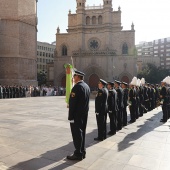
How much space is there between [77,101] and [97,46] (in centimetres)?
4435

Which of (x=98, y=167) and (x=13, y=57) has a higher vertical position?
(x=13, y=57)

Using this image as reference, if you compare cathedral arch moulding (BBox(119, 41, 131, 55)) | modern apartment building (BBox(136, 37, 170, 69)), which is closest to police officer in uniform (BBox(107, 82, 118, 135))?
cathedral arch moulding (BBox(119, 41, 131, 55))

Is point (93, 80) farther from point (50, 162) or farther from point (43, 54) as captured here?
point (50, 162)

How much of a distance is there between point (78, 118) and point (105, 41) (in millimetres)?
43958

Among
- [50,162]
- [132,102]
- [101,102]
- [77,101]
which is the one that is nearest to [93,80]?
[132,102]

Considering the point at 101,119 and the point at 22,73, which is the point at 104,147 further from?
the point at 22,73

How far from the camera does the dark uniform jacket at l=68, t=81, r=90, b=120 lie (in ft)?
15.9

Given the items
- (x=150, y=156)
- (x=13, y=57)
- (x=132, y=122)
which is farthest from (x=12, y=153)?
(x=13, y=57)

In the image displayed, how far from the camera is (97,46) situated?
48281 mm

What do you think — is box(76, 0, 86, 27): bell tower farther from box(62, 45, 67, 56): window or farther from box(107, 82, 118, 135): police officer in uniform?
box(107, 82, 118, 135): police officer in uniform

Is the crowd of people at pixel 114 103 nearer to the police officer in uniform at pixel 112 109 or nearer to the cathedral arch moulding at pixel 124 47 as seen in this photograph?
the police officer in uniform at pixel 112 109

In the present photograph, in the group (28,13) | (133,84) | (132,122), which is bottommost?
(132,122)

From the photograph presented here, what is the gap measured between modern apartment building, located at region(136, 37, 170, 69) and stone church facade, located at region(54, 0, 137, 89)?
57779mm

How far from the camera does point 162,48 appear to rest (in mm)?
108562
